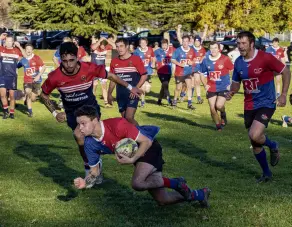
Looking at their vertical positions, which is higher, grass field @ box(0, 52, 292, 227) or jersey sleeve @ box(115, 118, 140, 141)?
jersey sleeve @ box(115, 118, 140, 141)

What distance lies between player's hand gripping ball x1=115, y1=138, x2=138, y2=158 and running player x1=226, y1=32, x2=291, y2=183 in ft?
10.2

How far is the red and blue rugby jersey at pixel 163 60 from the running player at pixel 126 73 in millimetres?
8191

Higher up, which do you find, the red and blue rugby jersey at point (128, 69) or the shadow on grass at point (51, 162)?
the red and blue rugby jersey at point (128, 69)

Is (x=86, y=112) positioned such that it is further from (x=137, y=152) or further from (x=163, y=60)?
(x=163, y=60)

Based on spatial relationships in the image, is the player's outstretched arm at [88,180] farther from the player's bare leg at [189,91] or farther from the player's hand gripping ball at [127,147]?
the player's bare leg at [189,91]

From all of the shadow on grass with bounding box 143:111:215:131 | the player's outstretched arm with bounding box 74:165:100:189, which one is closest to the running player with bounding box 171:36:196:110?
the shadow on grass with bounding box 143:111:215:131

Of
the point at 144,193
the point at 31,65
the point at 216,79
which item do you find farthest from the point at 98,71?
the point at 31,65

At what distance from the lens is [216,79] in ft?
52.4

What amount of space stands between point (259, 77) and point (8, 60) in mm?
10144

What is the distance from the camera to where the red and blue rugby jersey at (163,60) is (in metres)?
22.7

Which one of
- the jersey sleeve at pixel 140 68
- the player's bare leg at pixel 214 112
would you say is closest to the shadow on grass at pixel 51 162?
the jersey sleeve at pixel 140 68

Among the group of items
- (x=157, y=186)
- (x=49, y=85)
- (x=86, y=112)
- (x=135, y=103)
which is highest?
(x=86, y=112)

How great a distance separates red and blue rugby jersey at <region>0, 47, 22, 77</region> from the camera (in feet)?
60.8

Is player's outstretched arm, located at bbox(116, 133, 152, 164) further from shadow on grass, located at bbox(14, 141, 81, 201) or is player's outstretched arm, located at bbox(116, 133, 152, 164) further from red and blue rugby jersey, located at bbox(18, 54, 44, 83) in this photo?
red and blue rugby jersey, located at bbox(18, 54, 44, 83)
